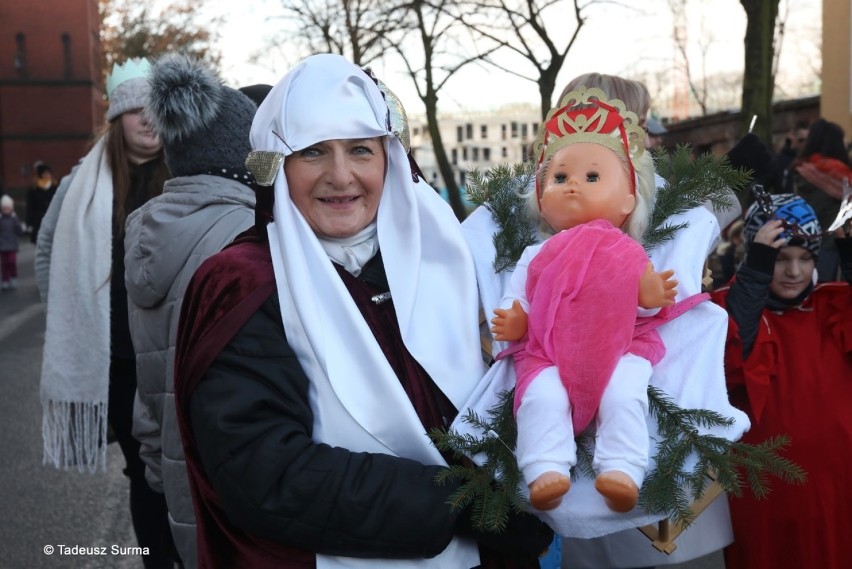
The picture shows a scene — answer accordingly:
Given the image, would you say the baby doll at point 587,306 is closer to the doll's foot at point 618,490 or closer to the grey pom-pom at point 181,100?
the doll's foot at point 618,490

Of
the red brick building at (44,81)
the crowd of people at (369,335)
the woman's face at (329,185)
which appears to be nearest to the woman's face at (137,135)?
the crowd of people at (369,335)

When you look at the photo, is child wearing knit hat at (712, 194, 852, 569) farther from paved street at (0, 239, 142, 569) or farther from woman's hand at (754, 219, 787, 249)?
paved street at (0, 239, 142, 569)

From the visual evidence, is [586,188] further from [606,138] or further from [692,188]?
[692,188]

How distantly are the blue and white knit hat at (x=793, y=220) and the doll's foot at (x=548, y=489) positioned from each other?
6.20 ft

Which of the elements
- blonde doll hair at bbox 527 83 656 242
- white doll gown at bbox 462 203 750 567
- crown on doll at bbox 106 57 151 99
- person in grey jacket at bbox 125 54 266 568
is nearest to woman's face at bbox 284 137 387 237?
white doll gown at bbox 462 203 750 567

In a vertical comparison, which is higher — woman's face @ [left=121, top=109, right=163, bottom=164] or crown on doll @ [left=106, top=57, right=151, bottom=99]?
crown on doll @ [left=106, top=57, right=151, bottom=99]

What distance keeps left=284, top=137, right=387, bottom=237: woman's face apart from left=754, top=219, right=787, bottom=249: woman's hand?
178 cm

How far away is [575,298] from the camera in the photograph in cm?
232

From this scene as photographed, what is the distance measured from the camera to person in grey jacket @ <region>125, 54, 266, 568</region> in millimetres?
3250

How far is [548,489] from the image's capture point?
207cm

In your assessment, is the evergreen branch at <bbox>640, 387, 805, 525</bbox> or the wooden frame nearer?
the evergreen branch at <bbox>640, 387, 805, 525</bbox>

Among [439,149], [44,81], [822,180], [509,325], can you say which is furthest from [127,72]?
[44,81]

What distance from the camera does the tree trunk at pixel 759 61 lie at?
9562 mm

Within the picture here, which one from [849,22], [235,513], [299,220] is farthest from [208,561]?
[849,22]
